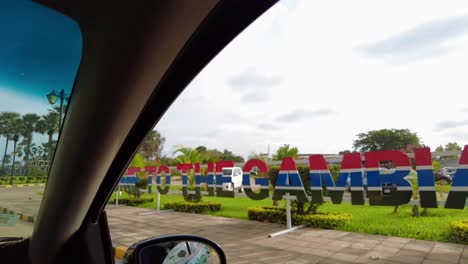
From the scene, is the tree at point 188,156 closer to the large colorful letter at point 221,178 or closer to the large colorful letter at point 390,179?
the large colorful letter at point 221,178

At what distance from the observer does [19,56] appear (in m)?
1.15

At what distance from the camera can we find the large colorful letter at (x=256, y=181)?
8227 mm

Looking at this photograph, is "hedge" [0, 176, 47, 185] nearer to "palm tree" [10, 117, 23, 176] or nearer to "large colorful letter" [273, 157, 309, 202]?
"palm tree" [10, 117, 23, 176]

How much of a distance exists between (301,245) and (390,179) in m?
2.23

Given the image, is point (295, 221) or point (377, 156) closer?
point (377, 156)

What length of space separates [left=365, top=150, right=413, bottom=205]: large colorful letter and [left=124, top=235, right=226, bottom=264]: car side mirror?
5490mm

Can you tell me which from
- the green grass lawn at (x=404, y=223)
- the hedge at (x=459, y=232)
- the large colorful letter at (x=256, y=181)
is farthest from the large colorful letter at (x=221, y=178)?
the hedge at (x=459, y=232)

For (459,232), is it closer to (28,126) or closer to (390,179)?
(390,179)

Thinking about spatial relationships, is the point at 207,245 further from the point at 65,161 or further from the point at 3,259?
the point at 3,259

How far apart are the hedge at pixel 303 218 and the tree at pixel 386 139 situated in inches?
1619

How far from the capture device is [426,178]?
5.57m

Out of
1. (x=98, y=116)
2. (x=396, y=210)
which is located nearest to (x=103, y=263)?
(x=98, y=116)

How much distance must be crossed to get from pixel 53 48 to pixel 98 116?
38 centimetres

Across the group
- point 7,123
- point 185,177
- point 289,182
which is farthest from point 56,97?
point 185,177
